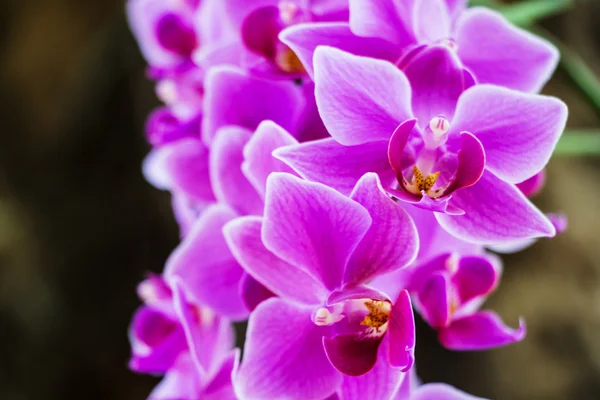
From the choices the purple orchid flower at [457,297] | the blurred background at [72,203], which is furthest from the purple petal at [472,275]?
the blurred background at [72,203]

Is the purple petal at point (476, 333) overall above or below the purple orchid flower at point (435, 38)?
below

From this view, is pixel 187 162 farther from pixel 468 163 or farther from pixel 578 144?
pixel 578 144

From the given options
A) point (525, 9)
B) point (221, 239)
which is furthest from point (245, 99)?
point (525, 9)

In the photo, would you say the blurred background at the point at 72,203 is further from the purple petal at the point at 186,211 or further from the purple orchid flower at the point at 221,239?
the purple orchid flower at the point at 221,239

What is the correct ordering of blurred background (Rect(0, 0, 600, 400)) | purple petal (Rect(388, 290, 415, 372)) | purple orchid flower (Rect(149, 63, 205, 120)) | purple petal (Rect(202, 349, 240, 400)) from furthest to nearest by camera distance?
1. blurred background (Rect(0, 0, 600, 400))
2. purple orchid flower (Rect(149, 63, 205, 120))
3. purple petal (Rect(202, 349, 240, 400))
4. purple petal (Rect(388, 290, 415, 372))

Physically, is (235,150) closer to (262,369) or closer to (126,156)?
(262,369)

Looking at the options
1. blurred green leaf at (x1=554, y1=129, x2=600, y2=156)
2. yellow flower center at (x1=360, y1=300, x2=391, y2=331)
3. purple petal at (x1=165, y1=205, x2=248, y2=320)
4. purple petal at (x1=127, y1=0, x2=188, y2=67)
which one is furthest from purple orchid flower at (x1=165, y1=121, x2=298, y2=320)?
blurred green leaf at (x1=554, y1=129, x2=600, y2=156)

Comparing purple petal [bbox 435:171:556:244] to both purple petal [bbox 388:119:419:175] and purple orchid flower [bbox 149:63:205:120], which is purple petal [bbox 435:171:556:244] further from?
purple orchid flower [bbox 149:63:205:120]
